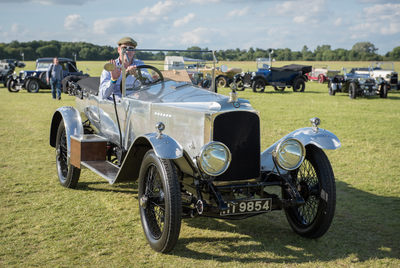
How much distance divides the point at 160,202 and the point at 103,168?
4.36 ft

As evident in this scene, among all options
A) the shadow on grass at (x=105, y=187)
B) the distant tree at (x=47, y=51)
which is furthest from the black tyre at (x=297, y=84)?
the distant tree at (x=47, y=51)

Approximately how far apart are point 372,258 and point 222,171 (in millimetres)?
1506

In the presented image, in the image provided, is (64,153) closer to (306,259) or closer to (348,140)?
(306,259)

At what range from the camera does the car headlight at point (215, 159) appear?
3.24 m

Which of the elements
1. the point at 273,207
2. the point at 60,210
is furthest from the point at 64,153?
the point at 273,207

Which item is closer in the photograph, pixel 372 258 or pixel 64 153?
pixel 372 258

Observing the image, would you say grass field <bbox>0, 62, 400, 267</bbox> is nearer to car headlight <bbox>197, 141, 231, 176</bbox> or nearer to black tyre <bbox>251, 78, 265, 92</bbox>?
car headlight <bbox>197, 141, 231, 176</bbox>

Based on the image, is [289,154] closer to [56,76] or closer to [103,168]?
[103,168]

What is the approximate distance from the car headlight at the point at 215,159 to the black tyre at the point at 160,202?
0.84 ft

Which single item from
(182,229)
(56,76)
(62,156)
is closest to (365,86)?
(56,76)

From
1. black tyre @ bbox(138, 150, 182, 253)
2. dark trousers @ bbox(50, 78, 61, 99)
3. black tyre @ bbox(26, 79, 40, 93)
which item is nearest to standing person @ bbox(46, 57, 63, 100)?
dark trousers @ bbox(50, 78, 61, 99)

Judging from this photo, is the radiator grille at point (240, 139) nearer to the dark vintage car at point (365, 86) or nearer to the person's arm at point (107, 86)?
the person's arm at point (107, 86)

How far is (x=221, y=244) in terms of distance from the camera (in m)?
3.66

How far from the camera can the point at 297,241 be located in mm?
3764
